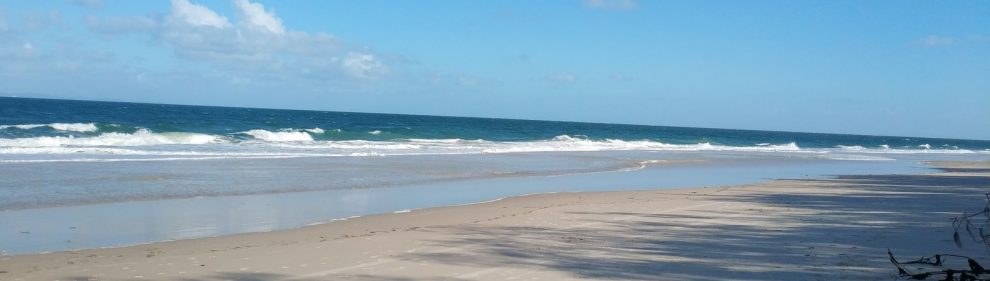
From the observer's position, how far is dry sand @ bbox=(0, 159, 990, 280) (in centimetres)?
755

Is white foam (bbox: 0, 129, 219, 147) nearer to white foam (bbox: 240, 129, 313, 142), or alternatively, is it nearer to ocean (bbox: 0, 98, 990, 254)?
ocean (bbox: 0, 98, 990, 254)

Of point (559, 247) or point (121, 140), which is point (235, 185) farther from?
point (121, 140)

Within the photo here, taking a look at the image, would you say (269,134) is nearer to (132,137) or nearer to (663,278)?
(132,137)

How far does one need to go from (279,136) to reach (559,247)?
37208 mm

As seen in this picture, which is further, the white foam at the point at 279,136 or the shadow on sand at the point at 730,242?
the white foam at the point at 279,136

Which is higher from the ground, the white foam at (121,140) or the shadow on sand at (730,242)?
the shadow on sand at (730,242)

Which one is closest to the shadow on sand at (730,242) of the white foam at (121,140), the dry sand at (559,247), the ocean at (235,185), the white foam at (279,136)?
the dry sand at (559,247)

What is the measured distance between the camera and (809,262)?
26.8 ft

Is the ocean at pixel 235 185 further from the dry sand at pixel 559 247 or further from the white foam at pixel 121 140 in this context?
the dry sand at pixel 559 247

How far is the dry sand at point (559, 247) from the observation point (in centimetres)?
755

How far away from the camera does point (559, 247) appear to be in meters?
9.12

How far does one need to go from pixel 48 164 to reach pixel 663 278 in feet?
56.8

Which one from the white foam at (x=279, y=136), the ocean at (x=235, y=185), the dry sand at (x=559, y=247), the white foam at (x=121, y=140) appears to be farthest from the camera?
the white foam at (x=279, y=136)

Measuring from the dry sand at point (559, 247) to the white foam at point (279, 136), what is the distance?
3120cm
